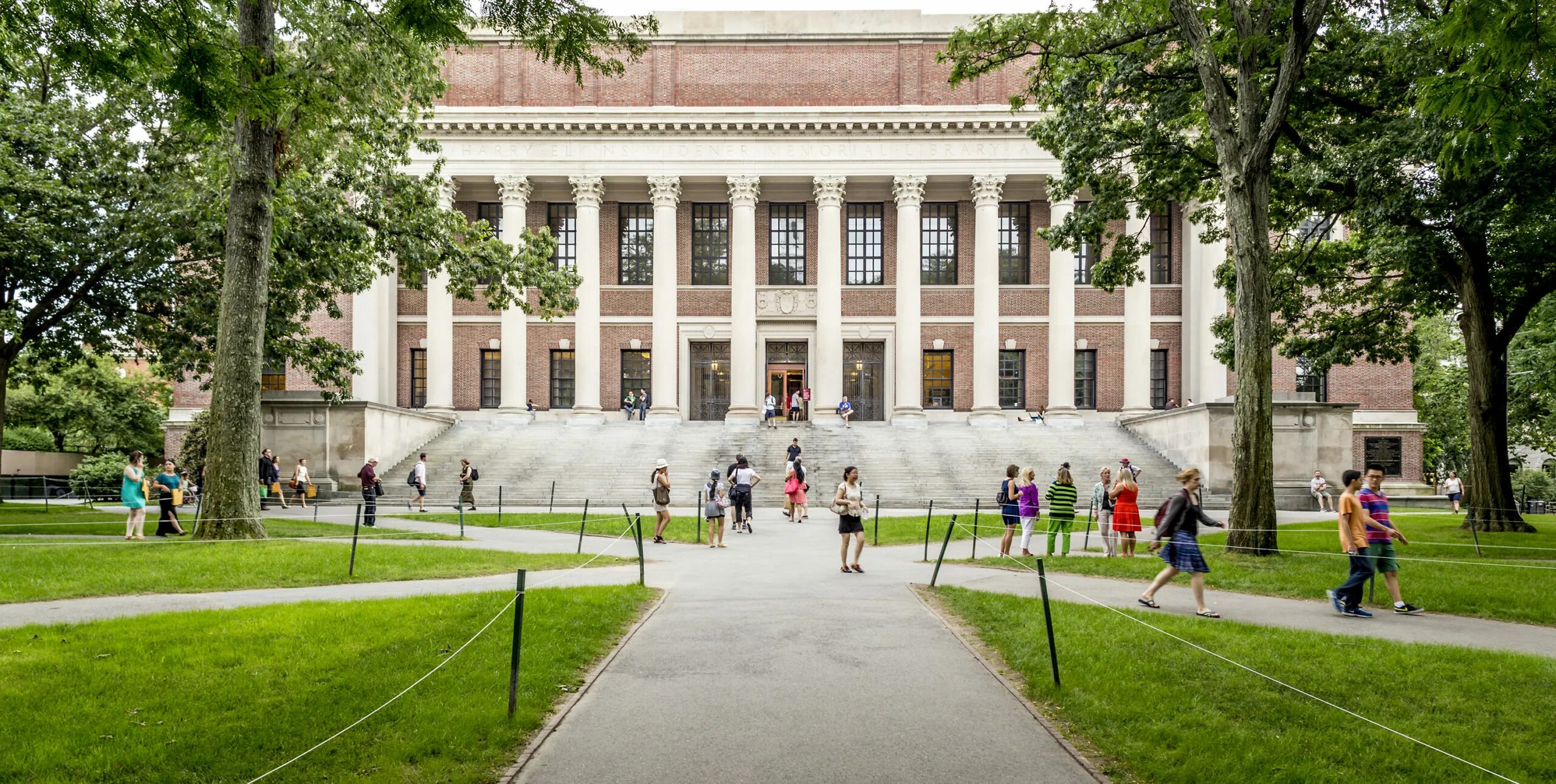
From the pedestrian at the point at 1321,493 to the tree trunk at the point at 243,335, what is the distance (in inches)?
1061

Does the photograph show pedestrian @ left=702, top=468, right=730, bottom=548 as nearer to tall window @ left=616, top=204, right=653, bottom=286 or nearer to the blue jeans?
the blue jeans

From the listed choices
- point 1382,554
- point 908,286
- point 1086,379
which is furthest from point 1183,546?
point 1086,379

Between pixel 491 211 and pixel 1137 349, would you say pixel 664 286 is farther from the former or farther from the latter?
pixel 1137 349

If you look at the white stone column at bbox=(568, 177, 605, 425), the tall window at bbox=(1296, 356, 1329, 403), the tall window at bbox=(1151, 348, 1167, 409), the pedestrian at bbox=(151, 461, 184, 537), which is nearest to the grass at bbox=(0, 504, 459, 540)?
the pedestrian at bbox=(151, 461, 184, 537)

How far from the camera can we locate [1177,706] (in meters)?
6.42

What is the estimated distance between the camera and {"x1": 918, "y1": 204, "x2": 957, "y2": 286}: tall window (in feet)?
138

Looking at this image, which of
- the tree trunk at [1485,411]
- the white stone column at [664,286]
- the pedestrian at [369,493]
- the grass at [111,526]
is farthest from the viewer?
the white stone column at [664,286]

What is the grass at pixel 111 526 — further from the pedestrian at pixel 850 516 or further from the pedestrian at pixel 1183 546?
the pedestrian at pixel 1183 546

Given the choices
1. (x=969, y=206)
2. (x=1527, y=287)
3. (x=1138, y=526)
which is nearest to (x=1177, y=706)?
(x=1138, y=526)

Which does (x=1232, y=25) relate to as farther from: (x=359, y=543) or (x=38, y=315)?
(x=38, y=315)

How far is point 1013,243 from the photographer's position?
138ft

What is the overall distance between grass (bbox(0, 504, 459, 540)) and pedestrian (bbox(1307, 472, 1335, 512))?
23805 mm

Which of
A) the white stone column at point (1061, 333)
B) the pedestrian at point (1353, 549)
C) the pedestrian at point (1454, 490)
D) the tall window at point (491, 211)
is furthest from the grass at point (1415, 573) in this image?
the tall window at point (491, 211)

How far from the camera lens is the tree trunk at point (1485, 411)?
1952cm
